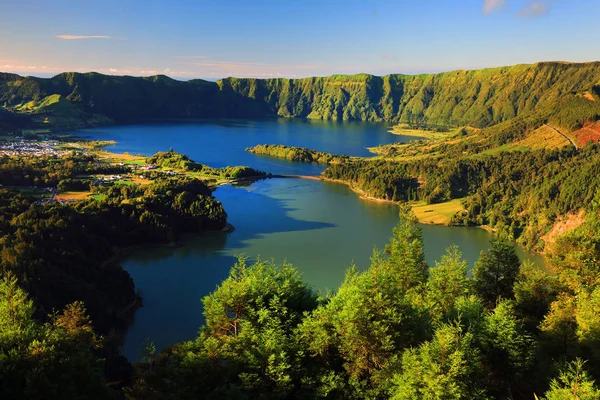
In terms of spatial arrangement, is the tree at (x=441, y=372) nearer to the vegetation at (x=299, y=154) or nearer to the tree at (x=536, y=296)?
the tree at (x=536, y=296)

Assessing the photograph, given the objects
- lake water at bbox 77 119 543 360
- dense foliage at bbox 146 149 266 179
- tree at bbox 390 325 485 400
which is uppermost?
tree at bbox 390 325 485 400

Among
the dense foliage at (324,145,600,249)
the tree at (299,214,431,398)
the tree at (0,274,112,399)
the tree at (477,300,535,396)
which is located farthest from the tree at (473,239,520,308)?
the dense foliage at (324,145,600,249)

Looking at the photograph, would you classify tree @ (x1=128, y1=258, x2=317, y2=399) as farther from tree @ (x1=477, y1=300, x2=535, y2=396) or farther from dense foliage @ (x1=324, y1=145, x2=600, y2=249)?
dense foliage @ (x1=324, y1=145, x2=600, y2=249)

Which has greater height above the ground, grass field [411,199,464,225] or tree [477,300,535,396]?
tree [477,300,535,396]

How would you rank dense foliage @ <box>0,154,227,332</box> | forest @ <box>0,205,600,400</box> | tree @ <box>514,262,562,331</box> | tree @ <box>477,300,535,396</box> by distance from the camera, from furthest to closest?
dense foliage @ <box>0,154,227,332</box> < tree @ <box>514,262,562,331</box> < tree @ <box>477,300,535,396</box> < forest @ <box>0,205,600,400</box>

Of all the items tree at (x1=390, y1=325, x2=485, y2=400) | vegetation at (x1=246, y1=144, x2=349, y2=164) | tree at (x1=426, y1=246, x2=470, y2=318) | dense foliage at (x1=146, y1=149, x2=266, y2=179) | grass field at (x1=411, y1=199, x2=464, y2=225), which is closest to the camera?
tree at (x1=390, y1=325, x2=485, y2=400)

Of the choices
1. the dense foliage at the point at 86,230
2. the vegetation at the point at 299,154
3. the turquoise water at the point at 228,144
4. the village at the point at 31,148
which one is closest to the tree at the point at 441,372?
the dense foliage at the point at 86,230

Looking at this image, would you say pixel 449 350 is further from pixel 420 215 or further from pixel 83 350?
pixel 420 215

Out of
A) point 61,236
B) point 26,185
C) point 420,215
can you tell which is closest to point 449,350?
point 61,236
